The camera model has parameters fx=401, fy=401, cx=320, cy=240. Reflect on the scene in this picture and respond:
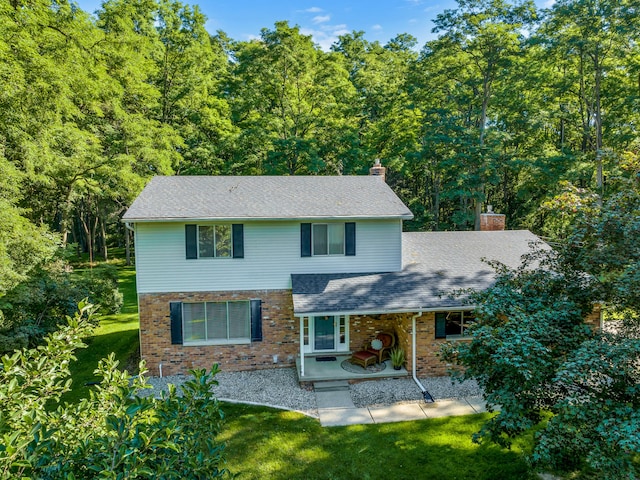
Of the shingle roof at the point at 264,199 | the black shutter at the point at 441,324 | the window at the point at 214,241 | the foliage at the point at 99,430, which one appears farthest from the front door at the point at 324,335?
the foliage at the point at 99,430

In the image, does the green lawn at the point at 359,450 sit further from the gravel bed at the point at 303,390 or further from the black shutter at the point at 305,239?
the black shutter at the point at 305,239

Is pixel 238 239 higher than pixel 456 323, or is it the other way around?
pixel 238 239

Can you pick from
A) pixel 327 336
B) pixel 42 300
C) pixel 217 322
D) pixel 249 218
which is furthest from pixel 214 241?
pixel 42 300

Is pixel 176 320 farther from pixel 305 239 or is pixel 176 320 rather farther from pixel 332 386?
pixel 332 386

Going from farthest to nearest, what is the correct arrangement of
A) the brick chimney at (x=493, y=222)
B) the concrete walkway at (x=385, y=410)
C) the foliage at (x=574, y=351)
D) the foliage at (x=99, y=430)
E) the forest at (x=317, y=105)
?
the forest at (x=317, y=105), the brick chimney at (x=493, y=222), the concrete walkway at (x=385, y=410), the foliage at (x=574, y=351), the foliage at (x=99, y=430)

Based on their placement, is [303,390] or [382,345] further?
[382,345]

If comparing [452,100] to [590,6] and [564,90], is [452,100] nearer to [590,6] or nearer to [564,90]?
[564,90]

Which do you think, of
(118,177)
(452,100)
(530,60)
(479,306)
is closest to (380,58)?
(452,100)
